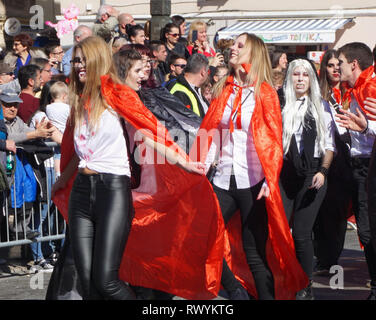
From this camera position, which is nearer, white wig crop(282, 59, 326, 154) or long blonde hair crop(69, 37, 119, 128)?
long blonde hair crop(69, 37, 119, 128)

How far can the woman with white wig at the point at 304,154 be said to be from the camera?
6352 mm

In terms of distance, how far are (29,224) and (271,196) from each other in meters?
3.21

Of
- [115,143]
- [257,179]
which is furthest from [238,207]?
[115,143]

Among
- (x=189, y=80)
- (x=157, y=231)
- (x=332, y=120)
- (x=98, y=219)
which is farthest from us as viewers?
→ (x=189, y=80)

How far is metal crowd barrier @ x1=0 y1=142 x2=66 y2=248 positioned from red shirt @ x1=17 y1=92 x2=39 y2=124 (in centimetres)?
84

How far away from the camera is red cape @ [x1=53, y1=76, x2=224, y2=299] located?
18.5ft

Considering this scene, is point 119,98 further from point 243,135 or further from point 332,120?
point 332,120

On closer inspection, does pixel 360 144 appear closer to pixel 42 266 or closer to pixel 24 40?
pixel 42 266

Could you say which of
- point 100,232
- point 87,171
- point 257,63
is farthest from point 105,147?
point 257,63

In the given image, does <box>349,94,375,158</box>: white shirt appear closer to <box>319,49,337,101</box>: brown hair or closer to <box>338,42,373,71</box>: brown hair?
<box>338,42,373,71</box>: brown hair

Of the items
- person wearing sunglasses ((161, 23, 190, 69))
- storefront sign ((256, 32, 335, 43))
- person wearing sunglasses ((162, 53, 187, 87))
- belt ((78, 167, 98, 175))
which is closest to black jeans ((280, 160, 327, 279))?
belt ((78, 167, 98, 175))

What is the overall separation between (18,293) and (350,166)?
120 inches

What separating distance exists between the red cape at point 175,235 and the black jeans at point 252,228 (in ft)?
0.76

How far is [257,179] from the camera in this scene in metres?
5.88
